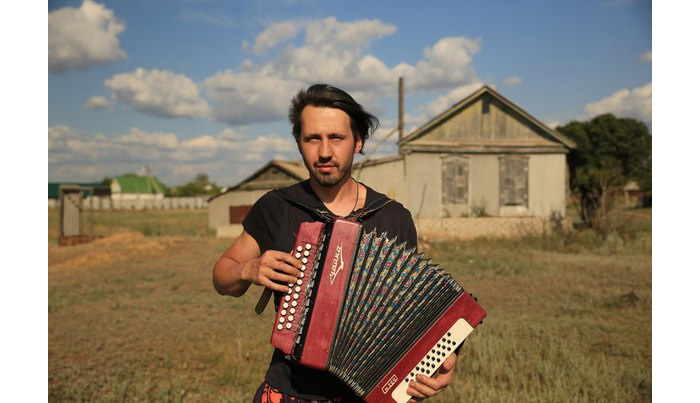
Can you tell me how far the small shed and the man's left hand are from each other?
17549 mm

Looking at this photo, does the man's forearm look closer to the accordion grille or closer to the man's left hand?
the accordion grille

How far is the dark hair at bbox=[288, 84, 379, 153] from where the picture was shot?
2250mm

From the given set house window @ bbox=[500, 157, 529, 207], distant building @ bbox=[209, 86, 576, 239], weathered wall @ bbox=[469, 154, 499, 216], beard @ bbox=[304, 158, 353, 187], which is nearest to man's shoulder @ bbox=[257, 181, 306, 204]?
beard @ bbox=[304, 158, 353, 187]

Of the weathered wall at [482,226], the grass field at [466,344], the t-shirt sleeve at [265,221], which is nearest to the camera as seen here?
the t-shirt sleeve at [265,221]

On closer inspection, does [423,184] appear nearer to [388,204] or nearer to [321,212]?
[388,204]

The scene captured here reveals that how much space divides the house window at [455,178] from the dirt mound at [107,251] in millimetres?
9459

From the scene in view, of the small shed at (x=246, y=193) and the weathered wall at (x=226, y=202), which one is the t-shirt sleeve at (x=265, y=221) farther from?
the weathered wall at (x=226, y=202)

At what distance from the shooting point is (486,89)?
18.3 m

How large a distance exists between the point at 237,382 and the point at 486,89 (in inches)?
592

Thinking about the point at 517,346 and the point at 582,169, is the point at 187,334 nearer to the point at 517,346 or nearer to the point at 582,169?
the point at 517,346

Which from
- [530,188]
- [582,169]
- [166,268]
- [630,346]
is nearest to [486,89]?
[530,188]

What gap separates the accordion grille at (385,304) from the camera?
2.10 m

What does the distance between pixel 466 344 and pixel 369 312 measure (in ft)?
16.4

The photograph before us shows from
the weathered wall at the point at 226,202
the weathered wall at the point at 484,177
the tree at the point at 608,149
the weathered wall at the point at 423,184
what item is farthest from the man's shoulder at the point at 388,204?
the tree at the point at 608,149
